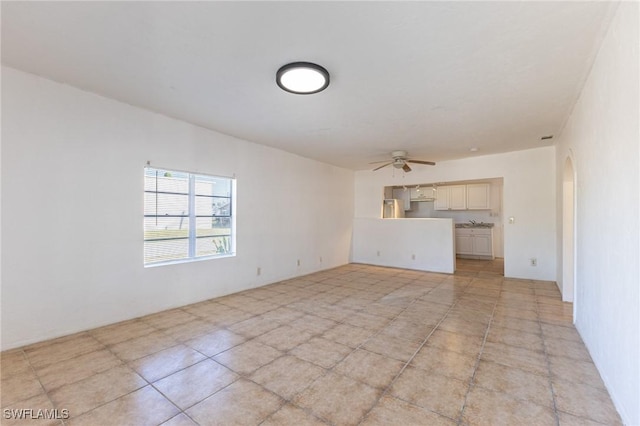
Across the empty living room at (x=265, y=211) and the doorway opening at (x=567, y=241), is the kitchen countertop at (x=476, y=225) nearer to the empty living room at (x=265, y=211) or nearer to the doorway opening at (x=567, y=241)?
the empty living room at (x=265, y=211)

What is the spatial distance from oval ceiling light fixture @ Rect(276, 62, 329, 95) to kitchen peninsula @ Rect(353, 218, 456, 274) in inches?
192

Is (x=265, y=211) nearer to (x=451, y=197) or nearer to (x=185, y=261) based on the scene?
(x=185, y=261)

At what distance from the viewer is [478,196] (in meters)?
8.12

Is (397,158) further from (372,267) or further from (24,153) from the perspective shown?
(24,153)

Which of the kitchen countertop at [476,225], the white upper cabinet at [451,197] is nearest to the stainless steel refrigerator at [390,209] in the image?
Answer: the white upper cabinet at [451,197]

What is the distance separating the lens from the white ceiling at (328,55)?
1.80m

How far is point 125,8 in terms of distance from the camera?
1.78 meters

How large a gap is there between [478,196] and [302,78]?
7438 millimetres

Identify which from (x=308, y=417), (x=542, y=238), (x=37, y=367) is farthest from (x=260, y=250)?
(x=542, y=238)

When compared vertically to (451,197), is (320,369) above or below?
below

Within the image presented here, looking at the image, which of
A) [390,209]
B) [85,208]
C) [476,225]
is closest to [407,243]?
[390,209]

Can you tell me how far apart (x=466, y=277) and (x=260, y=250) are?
4.27 m

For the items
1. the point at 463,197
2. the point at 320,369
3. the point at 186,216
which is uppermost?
the point at 463,197

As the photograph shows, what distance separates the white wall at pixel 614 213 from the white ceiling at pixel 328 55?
269mm
